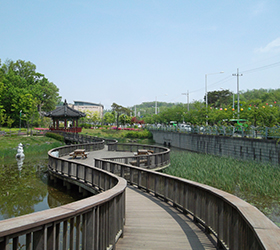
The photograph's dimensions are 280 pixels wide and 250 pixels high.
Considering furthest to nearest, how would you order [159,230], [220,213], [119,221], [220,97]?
1. [220,97]
2. [159,230]
3. [119,221]
4. [220,213]

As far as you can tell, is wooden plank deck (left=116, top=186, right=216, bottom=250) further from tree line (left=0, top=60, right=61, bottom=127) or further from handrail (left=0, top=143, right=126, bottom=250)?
tree line (left=0, top=60, right=61, bottom=127)

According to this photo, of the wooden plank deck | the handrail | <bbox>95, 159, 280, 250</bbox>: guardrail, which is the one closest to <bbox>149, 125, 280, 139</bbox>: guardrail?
<bbox>95, 159, 280, 250</bbox>: guardrail

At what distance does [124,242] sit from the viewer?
5.04 meters

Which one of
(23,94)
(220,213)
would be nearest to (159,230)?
(220,213)

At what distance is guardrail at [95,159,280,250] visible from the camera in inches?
108

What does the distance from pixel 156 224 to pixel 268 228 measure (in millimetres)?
3808

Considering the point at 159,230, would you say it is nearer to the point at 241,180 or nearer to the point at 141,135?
the point at 241,180

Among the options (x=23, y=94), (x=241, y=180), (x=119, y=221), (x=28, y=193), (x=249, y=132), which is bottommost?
(x=28, y=193)

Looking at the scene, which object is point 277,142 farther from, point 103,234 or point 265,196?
point 103,234

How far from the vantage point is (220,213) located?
4621mm

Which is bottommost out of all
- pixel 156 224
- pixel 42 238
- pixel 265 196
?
pixel 265 196

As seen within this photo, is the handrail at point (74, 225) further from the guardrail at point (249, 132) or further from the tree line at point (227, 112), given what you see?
the tree line at point (227, 112)

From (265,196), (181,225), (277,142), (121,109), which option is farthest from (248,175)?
(121,109)

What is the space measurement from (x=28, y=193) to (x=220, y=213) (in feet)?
40.8
